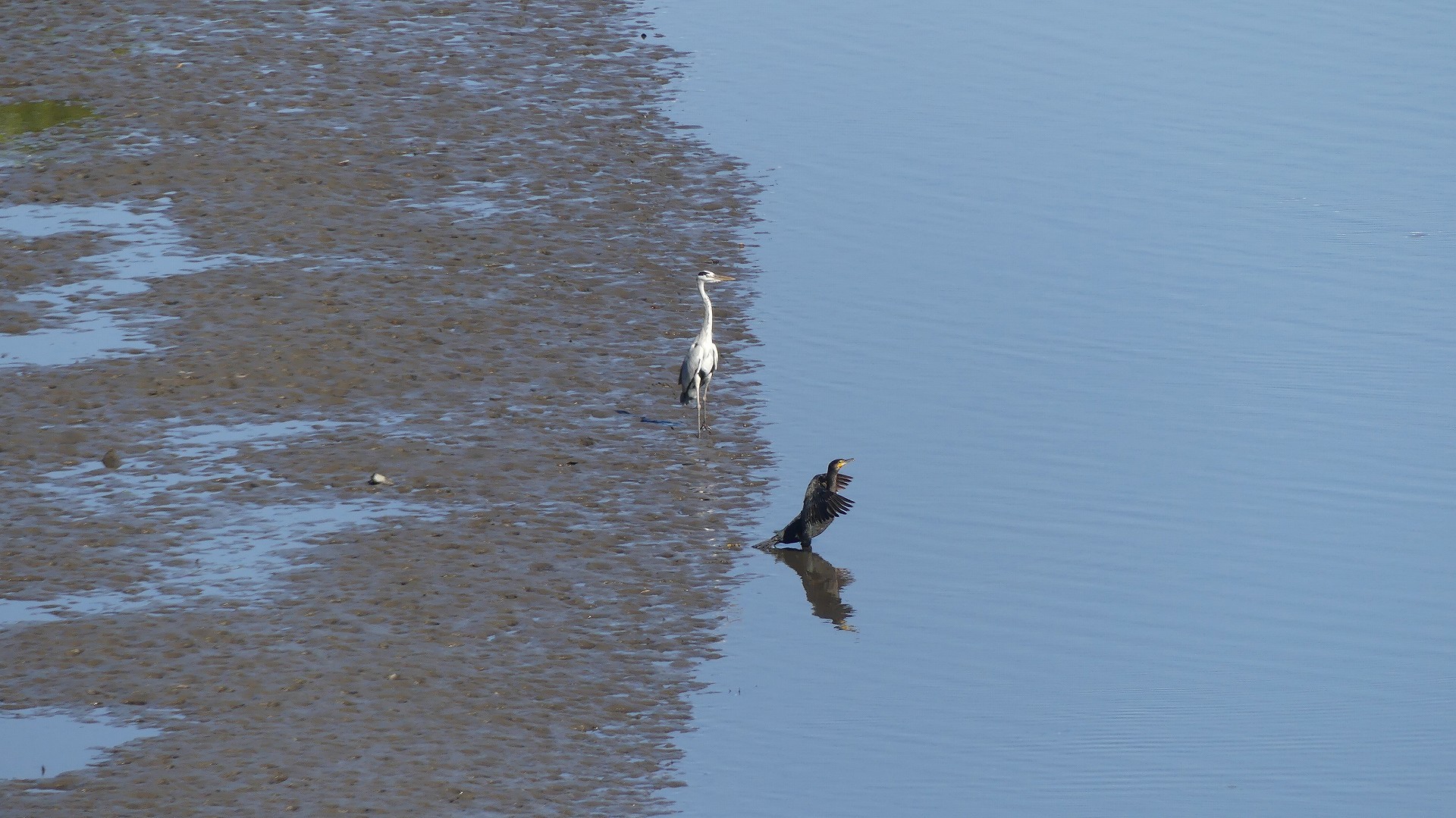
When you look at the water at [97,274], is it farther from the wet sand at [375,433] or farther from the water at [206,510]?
the water at [206,510]

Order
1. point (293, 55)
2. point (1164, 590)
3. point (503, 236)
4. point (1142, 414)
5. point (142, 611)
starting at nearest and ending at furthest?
1. point (142, 611)
2. point (1164, 590)
3. point (1142, 414)
4. point (503, 236)
5. point (293, 55)

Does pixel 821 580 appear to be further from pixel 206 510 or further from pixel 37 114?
pixel 37 114

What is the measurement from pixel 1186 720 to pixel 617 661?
11.9 feet

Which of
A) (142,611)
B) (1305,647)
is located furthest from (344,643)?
(1305,647)

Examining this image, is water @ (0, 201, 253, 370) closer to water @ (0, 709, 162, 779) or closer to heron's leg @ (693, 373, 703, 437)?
heron's leg @ (693, 373, 703, 437)

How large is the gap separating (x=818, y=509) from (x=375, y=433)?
387cm

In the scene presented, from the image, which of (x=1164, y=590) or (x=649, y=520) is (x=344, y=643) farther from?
(x=1164, y=590)

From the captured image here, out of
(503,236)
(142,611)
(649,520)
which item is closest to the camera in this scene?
(142,611)

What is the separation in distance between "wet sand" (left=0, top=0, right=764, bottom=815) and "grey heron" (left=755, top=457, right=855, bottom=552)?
56 centimetres

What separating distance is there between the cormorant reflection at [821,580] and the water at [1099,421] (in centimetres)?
9

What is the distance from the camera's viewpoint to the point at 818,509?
1372 centimetres

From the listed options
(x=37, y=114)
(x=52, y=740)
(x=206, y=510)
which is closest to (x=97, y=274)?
(x=206, y=510)

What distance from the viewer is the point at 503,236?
19406 mm

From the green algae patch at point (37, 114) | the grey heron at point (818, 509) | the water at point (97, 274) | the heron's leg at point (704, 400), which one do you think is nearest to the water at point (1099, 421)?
the grey heron at point (818, 509)
